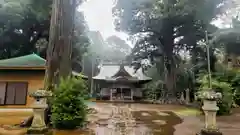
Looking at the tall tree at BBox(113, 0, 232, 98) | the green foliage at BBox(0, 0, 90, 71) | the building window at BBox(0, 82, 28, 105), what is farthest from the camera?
the tall tree at BBox(113, 0, 232, 98)

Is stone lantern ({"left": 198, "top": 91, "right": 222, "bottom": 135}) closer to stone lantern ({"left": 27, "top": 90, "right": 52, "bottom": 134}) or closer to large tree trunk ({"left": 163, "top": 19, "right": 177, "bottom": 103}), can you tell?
stone lantern ({"left": 27, "top": 90, "right": 52, "bottom": 134})

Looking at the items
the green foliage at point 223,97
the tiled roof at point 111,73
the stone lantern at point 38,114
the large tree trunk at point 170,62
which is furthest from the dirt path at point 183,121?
the tiled roof at point 111,73

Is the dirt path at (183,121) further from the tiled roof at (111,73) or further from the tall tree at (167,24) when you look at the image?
the tiled roof at (111,73)

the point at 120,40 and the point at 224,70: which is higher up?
the point at 120,40

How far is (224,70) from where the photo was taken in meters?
13.9

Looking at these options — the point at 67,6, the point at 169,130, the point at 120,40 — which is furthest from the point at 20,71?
the point at 120,40

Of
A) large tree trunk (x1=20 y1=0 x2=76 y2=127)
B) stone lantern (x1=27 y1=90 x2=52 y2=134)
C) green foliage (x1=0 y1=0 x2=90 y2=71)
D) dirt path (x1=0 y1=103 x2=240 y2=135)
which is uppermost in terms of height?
green foliage (x1=0 y1=0 x2=90 y2=71)

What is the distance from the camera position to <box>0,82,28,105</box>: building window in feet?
38.1

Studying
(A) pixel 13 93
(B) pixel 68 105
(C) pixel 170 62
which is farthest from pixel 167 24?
(B) pixel 68 105

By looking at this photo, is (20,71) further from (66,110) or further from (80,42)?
(80,42)

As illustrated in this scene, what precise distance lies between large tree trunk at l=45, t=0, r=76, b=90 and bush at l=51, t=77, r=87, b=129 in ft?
1.67

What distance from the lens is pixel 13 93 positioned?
38.2 feet

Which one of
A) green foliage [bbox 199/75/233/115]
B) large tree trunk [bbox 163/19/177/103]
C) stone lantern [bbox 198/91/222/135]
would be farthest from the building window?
large tree trunk [bbox 163/19/177/103]

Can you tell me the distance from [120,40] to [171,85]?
25245 mm
